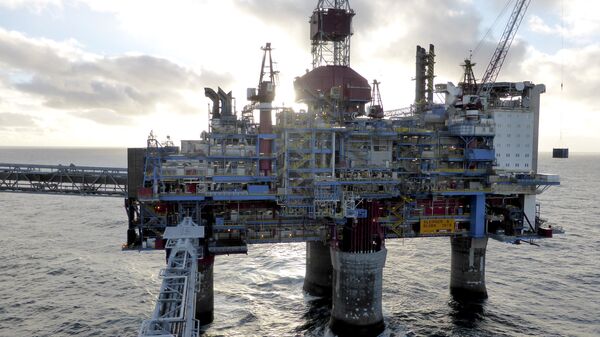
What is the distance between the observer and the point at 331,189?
3981cm

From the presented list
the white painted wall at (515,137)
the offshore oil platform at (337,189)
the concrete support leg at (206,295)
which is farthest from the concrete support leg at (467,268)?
the concrete support leg at (206,295)

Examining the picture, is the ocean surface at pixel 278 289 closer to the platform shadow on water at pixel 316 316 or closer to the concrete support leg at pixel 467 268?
the platform shadow on water at pixel 316 316

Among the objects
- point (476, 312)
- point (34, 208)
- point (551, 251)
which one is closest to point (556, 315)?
point (476, 312)

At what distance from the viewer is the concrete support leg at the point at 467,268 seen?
48.4m

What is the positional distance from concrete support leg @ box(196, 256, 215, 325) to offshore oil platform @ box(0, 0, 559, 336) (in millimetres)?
127

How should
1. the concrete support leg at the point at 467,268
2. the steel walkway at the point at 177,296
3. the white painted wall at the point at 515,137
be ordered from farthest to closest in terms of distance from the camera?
the white painted wall at the point at 515,137
the concrete support leg at the point at 467,268
the steel walkway at the point at 177,296

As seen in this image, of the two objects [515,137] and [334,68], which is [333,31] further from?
[515,137]

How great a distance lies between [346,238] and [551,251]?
49816 mm

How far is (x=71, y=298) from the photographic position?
48719mm

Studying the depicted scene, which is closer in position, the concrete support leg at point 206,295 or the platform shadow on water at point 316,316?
the concrete support leg at point 206,295

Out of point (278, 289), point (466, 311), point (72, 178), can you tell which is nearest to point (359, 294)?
point (466, 311)

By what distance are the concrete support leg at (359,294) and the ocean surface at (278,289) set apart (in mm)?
2307

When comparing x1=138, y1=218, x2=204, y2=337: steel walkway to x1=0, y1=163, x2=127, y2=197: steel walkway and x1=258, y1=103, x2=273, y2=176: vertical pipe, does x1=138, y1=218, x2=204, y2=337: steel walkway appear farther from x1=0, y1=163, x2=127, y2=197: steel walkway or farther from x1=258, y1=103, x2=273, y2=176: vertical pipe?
x1=0, y1=163, x2=127, y2=197: steel walkway

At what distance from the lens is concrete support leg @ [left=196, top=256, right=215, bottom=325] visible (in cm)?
4078
